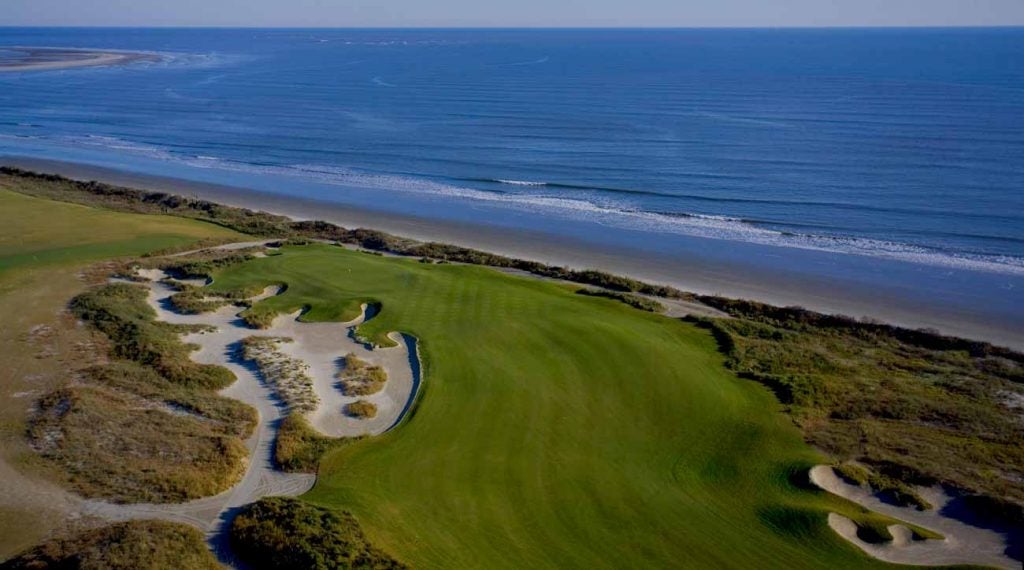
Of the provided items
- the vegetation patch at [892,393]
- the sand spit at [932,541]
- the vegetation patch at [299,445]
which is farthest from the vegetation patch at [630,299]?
the vegetation patch at [299,445]

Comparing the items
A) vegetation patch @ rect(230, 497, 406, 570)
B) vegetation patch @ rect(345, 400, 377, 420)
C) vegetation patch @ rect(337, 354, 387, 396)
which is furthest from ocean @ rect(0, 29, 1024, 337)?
vegetation patch @ rect(230, 497, 406, 570)

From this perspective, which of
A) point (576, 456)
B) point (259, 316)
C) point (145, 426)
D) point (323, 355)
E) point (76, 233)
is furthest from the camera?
point (76, 233)

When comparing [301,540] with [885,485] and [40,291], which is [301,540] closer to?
[885,485]

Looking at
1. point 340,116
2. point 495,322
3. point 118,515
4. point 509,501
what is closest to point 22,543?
point 118,515

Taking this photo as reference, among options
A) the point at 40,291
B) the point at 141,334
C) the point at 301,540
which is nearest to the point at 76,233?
the point at 40,291

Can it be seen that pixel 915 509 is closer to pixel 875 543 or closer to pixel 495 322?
pixel 875 543

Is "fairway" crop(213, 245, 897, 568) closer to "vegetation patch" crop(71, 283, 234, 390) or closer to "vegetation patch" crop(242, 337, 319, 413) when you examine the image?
"vegetation patch" crop(242, 337, 319, 413)
